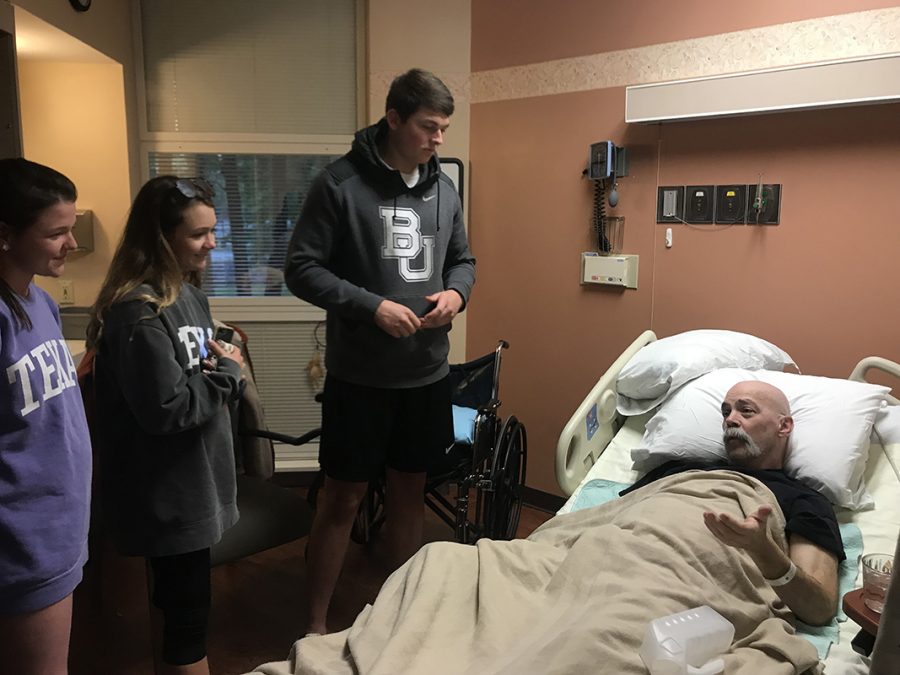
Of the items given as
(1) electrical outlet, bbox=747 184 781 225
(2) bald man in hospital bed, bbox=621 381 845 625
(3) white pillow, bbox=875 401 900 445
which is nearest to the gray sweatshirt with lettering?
(2) bald man in hospital bed, bbox=621 381 845 625

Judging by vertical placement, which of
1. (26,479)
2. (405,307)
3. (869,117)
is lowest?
(26,479)

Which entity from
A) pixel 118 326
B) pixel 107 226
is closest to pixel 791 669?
pixel 118 326

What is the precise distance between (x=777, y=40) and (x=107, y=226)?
2.64 meters

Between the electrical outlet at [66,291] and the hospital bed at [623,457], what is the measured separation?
219 centimetres

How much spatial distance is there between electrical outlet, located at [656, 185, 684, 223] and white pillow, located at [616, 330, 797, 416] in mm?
528

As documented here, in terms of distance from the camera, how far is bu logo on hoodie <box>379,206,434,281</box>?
188 cm

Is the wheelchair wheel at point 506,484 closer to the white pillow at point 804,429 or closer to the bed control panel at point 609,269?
the white pillow at point 804,429

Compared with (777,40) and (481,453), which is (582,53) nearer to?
(777,40)

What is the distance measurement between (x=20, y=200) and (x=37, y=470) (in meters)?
0.43

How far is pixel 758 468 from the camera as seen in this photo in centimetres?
180

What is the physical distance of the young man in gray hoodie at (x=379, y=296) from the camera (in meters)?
1.82

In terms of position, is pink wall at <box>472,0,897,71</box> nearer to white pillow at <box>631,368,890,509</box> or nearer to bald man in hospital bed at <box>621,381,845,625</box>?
white pillow at <box>631,368,890,509</box>

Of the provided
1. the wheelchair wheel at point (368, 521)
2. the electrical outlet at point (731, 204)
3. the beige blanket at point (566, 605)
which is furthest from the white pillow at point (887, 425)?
the wheelchair wheel at point (368, 521)

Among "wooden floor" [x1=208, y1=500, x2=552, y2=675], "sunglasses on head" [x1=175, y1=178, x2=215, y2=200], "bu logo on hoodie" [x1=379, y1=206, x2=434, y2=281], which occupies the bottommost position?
"wooden floor" [x1=208, y1=500, x2=552, y2=675]
